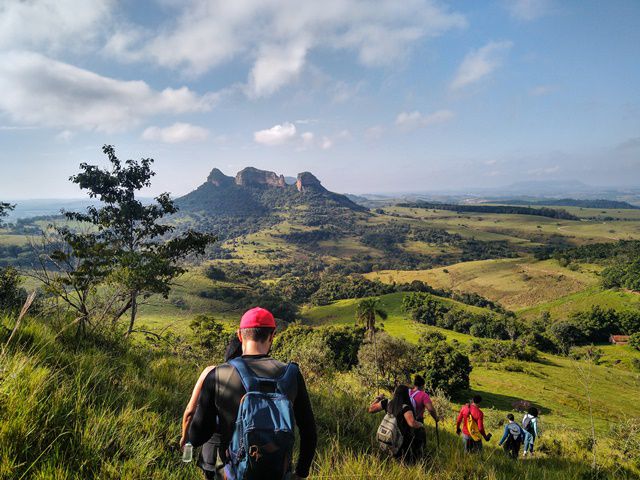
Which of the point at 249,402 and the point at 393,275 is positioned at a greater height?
the point at 249,402

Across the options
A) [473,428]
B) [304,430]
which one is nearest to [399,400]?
[304,430]

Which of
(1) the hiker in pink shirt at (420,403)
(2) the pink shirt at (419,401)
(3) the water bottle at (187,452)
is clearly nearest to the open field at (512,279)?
(1) the hiker in pink shirt at (420,403)

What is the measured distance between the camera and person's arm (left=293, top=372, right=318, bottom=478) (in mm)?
2471

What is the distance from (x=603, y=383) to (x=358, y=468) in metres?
70.7

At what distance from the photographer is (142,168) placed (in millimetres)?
19672

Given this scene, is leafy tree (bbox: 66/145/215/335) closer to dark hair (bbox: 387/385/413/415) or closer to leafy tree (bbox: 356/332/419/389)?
dark hair (bbox: 387/385/413/415)

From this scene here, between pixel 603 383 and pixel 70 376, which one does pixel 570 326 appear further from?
pixel 70 376

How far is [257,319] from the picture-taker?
8.56ft

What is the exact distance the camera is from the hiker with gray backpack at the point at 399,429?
174 inches

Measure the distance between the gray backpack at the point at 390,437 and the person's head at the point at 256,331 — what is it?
2.88m

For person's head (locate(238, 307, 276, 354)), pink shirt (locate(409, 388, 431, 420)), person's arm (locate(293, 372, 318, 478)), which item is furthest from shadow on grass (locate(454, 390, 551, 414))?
person's head (locate(238, 307, 276, 354))

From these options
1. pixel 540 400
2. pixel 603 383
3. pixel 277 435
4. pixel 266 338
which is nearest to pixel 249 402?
pixel 277 435

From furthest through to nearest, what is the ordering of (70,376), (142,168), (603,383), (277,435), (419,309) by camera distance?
1. (419,309)
2. (603,383)
3. (142,168)
4. (70,376)
5. (277,435)

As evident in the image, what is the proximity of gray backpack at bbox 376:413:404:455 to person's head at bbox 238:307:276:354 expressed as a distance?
2880mm
